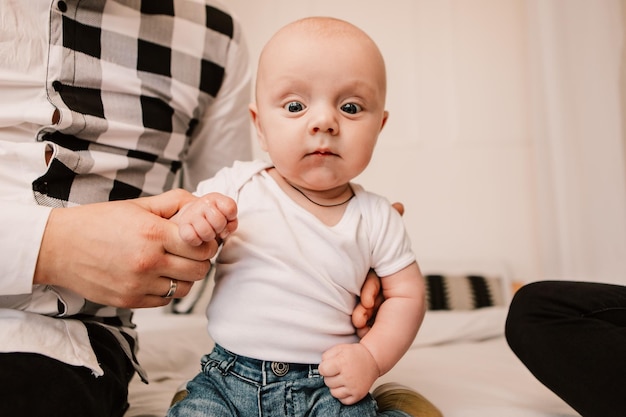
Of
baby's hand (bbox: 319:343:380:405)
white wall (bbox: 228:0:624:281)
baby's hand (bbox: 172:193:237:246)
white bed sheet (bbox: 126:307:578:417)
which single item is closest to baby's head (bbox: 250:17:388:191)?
baby's hand (bbox: 172:193:237:246)

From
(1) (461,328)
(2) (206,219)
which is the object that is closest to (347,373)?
(2) (206,219)

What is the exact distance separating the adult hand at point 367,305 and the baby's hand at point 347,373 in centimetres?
7

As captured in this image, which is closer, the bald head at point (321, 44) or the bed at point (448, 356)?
the bald head at point (321, 44)

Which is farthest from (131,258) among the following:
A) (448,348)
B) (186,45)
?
(448,348)

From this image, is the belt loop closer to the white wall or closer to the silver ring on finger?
A: the silver ring on finger

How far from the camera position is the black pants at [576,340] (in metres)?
0.83

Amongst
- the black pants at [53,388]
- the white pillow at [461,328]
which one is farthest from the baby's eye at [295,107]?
the white pillow at [461,328]

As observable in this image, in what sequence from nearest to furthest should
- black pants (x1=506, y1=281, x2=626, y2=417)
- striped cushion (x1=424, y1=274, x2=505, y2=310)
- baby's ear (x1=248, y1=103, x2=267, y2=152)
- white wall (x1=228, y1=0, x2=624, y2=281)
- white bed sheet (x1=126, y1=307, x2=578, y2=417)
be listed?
black pants (x1=506, y1=281, x2=626, y2=417)
baby's ear (x1=248, y1=103, x2=267, y2=152)
white bed sheet (x1=126, y1=307, x2=578, y2=417)
striped cushion (x1=424, y1=274, x2=505, y2=310)
white wall (x1=228, y1=0, x2=624, y2=281)

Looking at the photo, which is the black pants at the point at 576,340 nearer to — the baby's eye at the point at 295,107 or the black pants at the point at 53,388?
the baby's eye at the point at 295,107

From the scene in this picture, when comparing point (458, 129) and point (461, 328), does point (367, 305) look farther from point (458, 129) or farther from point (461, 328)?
point (458, 129)

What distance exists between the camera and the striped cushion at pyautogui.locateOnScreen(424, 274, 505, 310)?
7.56ft

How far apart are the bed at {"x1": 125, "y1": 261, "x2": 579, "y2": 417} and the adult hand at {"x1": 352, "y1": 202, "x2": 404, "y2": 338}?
25 centimetres

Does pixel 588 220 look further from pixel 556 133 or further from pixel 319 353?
pixel 319 353

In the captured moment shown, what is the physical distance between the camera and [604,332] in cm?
88
